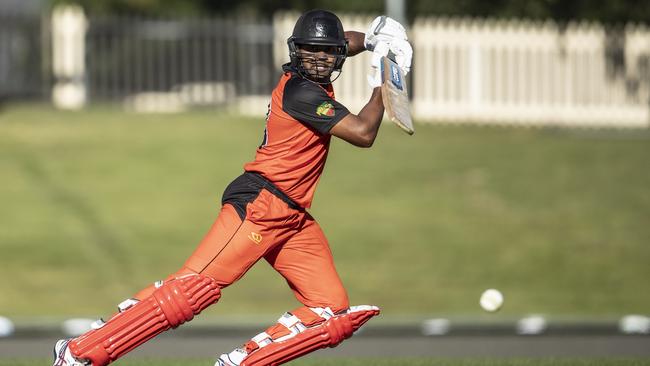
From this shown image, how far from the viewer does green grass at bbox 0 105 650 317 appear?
44.6ft

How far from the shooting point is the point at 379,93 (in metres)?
6.40

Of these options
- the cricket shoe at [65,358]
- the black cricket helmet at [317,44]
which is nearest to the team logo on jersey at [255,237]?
the black cricket helmet at [317,44]

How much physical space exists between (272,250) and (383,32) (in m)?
1.24

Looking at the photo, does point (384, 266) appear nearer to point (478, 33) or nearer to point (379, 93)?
point (478, 33)

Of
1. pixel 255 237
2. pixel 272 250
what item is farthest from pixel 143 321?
pixel 272 250

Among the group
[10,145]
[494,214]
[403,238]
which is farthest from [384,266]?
[10,145]

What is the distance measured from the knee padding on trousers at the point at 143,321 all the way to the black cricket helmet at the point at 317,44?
3.99 feet

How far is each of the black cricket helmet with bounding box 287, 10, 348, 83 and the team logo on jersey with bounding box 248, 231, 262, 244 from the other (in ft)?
2.75

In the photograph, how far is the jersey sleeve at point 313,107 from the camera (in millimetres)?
6375

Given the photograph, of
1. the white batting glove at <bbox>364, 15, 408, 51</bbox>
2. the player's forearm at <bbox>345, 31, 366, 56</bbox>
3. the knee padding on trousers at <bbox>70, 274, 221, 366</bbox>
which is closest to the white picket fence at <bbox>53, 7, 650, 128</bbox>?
the player's forearm at <bbox>345, 31, 366, 56</bbox>

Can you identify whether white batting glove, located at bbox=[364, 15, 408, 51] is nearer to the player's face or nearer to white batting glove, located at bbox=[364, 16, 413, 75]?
white batting glove, located at bbox=[364, 16, 413, 75]

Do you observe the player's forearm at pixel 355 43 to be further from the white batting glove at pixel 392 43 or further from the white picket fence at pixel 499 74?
the white picket fence at pixel 499 74

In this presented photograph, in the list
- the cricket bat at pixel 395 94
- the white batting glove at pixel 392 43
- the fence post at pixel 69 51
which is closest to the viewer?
the cricket bat at pixel 395 94

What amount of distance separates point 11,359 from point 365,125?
3.73 m
